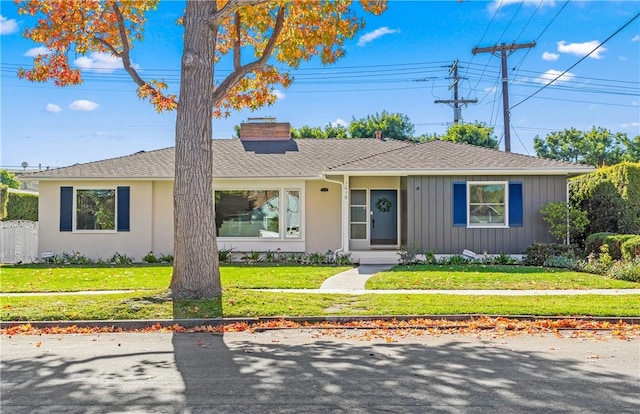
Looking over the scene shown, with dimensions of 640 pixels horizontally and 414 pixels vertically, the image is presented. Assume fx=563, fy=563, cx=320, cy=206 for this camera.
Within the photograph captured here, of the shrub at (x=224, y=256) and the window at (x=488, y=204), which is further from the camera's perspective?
the shrub at (x=224, y=256)

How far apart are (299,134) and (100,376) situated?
43519mm

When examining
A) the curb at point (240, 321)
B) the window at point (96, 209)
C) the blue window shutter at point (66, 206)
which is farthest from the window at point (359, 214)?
the curb at point (240, 321)

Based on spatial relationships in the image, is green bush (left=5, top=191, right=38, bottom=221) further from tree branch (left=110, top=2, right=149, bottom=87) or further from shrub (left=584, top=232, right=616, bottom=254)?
shrub (left=584, top=232, right=616, bottom=254)

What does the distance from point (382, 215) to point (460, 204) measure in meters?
3.34

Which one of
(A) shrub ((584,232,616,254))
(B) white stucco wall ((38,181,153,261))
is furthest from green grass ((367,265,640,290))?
(B) white stucco wall ((38,181,153,261))

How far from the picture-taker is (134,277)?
1432cm

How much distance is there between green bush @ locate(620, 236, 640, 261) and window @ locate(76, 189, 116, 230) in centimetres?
1541

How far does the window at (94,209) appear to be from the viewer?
1906 centimetres

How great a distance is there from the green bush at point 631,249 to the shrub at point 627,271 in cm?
15

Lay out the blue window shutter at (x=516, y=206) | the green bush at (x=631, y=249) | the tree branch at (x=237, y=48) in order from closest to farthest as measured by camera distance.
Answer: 1. the tree branch at (x=237, y=48)
2. the green bush at (x=631, y=249)
3. the blue window shutter at (x=516, y=206)

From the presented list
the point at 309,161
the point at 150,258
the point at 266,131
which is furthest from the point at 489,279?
A: the point at 266,131

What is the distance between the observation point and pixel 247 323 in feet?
29.0

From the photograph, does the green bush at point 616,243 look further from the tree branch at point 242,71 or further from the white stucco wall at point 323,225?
the tree branch at point 242,71

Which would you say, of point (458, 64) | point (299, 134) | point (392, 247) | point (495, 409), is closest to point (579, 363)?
point (495, 409)
